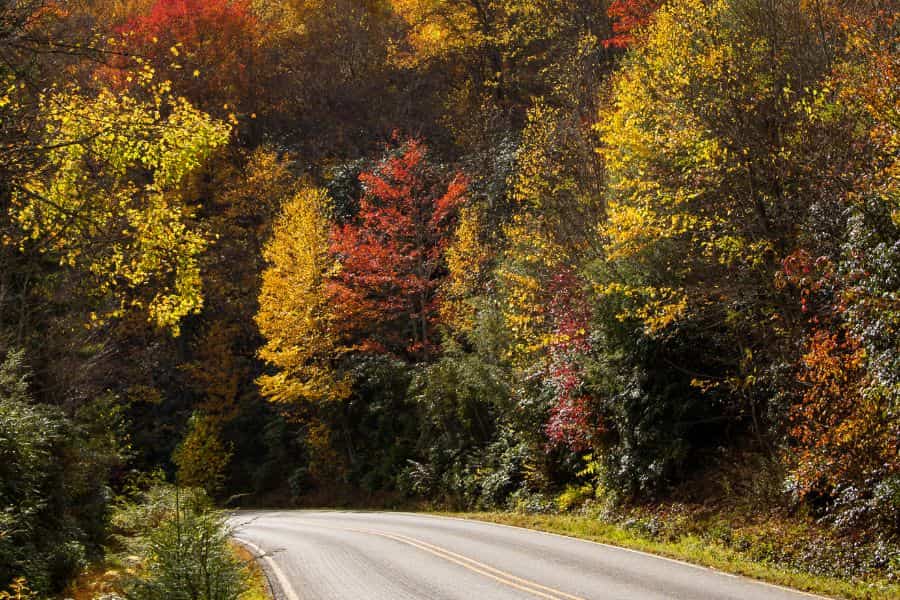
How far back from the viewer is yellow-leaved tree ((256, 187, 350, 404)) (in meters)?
29.8

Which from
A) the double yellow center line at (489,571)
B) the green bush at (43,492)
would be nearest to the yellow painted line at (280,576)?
the double yellow center line at (489,571)

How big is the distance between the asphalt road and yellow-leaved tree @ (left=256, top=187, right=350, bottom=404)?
11.6m

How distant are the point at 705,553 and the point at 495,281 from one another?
14.9 m

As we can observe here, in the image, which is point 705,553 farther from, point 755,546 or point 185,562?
point 185,562

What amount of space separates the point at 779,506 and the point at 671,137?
7.08 m

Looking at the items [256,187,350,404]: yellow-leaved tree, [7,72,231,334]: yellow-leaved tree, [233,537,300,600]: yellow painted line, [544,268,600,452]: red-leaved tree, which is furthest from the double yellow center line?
[256,187,350,404]: yellow-leaved tree

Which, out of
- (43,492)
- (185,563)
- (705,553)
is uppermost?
(43,492)

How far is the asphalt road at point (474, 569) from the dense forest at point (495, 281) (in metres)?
2.29

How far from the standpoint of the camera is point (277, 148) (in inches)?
1762

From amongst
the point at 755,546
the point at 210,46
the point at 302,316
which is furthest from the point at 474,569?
the point at 210,46

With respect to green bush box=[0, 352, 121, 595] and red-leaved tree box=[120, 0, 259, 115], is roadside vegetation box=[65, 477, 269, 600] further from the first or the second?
red-leaved tree box=[120, 0, 259, 115]

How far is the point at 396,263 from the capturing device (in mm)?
30234

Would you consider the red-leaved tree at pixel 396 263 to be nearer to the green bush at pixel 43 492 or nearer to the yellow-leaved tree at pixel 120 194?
the green bush at pixel 43 492

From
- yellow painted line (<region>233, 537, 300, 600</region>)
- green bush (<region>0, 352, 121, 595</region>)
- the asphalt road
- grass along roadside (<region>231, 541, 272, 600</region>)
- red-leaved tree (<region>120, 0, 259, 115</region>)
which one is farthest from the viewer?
red-leaved tree (<region>120, 0, 259, 115</region>)
